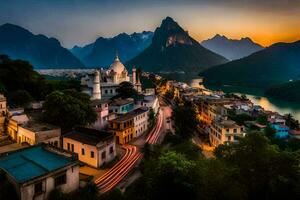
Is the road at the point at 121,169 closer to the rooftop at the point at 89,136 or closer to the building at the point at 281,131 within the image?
the rooftop at the point at 89,136

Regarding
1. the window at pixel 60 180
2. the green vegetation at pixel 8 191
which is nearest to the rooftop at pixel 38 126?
the window at pixel 60 180

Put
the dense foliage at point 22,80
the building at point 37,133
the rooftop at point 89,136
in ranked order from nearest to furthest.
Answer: the building at point 37,133 → the rooftop at point 89,136 → the dense foliage at point 22,80

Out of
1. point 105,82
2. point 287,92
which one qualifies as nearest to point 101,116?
point 105,82

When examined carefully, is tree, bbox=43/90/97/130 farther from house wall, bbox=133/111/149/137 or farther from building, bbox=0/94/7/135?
house wall, bbox=133/111/149/137

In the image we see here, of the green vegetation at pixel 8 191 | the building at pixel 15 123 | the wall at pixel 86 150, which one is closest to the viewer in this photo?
the green vegetation at pixel 8 191

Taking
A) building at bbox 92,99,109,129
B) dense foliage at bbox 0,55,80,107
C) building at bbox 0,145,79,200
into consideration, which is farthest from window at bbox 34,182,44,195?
dense foliage at bbox 0,55,80,107

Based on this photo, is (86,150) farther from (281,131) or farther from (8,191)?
(281,131)
